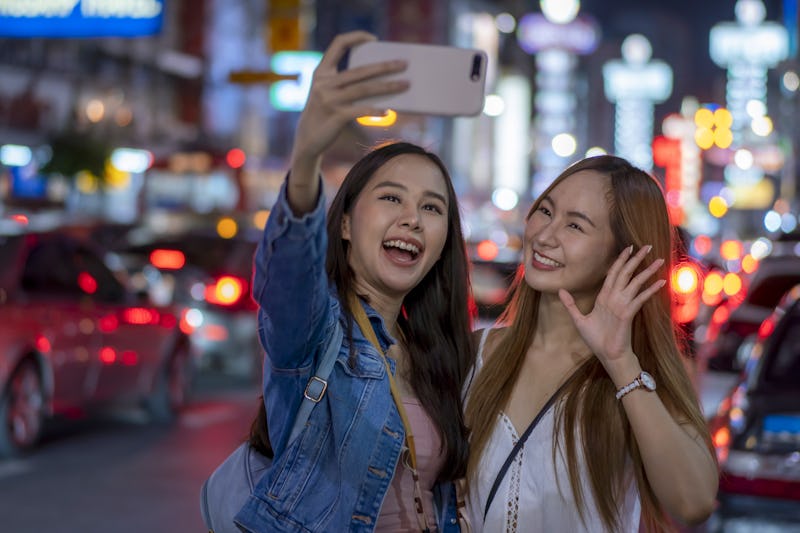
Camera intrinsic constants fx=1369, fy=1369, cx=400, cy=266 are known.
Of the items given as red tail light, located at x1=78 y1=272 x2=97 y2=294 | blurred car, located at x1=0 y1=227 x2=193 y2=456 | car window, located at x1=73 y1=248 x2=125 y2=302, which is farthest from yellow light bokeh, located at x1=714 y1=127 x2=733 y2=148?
red tail light, located at x1=78 y1=272 x2=97 y2=294

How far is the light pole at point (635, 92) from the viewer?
14038cm

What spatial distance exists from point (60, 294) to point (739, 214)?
324 ft

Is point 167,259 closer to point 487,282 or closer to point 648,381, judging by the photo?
point 487,282

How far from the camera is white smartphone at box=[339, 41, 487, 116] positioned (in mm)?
2586

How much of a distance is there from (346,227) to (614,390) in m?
0.81

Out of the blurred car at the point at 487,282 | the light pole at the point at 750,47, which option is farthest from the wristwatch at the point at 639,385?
the light pole at the point at 750,47

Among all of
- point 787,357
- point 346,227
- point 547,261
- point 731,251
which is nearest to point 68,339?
point 787,357

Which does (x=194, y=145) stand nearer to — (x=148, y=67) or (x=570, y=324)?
(x=148, y=67)

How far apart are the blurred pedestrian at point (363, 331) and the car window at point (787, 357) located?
2.95 metres

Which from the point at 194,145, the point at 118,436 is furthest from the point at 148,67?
the point at 118,436

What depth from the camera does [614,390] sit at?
353cm

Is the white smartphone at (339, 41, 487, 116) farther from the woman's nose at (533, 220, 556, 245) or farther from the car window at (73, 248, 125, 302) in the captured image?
the car window at (73, 248, 125, 302)

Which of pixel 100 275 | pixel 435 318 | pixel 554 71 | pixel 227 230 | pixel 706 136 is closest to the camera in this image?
pixel 435 318

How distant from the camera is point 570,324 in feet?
12.6
